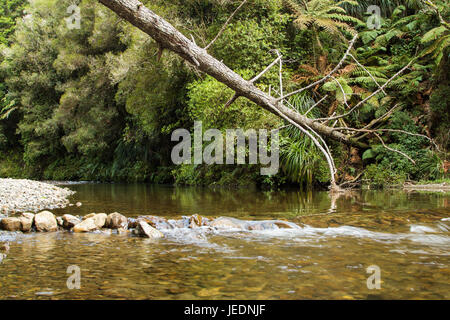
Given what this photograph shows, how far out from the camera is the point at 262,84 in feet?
35.7

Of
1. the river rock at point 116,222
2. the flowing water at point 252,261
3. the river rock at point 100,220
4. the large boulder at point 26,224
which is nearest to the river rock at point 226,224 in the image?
the flowing water at point 252,261

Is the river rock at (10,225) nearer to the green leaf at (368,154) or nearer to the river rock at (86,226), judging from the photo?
the river rock at (86,226)

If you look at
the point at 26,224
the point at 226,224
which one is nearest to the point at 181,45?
the point at 226,224

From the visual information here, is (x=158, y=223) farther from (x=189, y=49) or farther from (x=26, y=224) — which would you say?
(x=189, y=49)

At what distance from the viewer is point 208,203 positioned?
8320 mm

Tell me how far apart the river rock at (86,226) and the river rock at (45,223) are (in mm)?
313

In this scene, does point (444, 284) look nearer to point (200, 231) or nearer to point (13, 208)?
point (200, 231)

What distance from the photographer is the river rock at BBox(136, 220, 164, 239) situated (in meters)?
4.93

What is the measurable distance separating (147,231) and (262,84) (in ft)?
22.7

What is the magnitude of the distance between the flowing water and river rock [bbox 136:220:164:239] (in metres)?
0.12

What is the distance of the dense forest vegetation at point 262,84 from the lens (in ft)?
35.5

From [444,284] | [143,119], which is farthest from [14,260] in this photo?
[143,119]

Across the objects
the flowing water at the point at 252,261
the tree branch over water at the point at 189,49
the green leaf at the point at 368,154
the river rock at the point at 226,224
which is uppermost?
the tree branch over water at the point at 189,49

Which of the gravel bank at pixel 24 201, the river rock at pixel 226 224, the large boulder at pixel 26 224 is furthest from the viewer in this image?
the gravel bank at pixel 24 201
